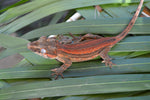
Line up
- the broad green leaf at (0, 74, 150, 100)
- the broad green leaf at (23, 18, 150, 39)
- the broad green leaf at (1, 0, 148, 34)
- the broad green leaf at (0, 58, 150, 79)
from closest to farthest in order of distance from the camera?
the broad green leaf at (0, 74, 150, 100)
the broad green leaf at (0, 58, 150, 79)
the broad green leaf at (23, 18, 150, 39)
the broad green leaf at (1, 0, 148, 34)

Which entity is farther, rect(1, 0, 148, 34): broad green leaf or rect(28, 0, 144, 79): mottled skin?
rect(1, 0, 148, 34): broad green leaf

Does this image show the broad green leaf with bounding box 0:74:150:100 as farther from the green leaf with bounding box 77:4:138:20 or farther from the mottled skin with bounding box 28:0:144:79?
the green leaf with bounding box 77:4:138:20

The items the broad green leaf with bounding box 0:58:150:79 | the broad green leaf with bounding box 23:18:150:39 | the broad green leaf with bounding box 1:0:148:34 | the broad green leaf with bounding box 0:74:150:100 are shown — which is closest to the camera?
the broad green leaf with bounding box 0:74:150:100

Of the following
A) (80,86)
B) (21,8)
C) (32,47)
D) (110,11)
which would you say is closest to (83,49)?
(80,86)

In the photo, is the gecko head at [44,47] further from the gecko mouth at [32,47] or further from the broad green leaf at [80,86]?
the broad green leaf at [80,86]

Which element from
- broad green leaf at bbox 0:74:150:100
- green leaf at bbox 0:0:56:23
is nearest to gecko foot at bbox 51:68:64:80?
broad green leaf at bbox 0:74:150:100

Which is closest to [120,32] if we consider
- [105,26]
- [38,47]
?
[105,26]
